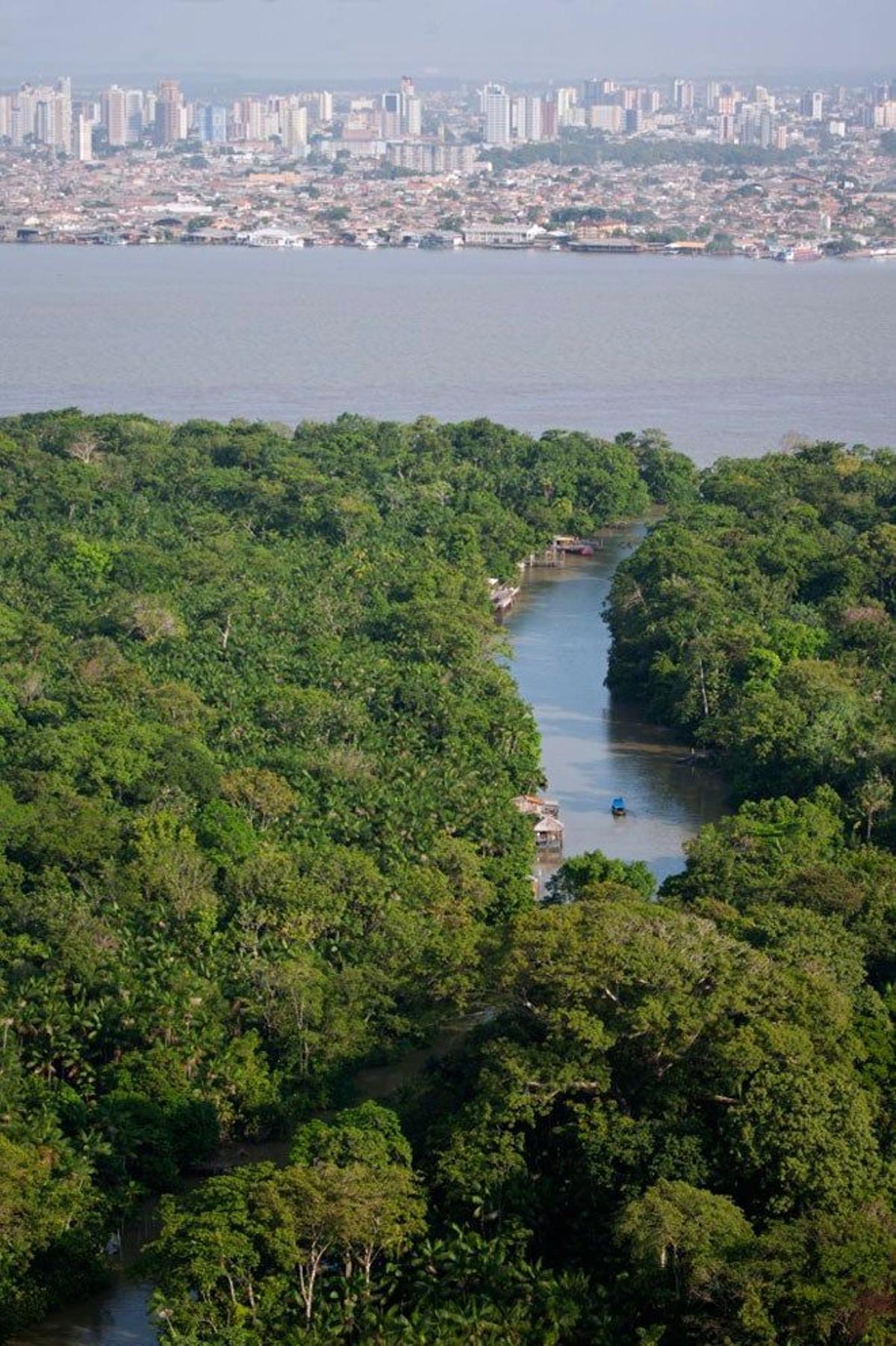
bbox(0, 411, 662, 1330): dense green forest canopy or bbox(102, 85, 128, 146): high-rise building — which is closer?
bbox(0, 411, 662, 1330): dense green forest canopy

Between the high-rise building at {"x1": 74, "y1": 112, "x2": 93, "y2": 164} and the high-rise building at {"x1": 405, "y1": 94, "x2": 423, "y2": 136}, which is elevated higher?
the high-rise building at {"x1": 405, "y1": 94, "x2": 423, "y2": 136}

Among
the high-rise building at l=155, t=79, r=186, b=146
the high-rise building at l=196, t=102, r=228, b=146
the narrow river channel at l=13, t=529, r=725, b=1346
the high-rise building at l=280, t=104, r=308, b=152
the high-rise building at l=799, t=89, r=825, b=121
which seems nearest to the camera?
the narrow river channel at l=13, t=529, r=725, b=1346

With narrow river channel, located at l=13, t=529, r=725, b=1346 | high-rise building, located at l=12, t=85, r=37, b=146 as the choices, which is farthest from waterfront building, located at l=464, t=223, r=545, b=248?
narrow river channel, located at l=13, t=529, r=725, b=1346

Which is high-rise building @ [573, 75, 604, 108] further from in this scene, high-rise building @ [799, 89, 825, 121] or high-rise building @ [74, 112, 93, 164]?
high-rise building @ [74, 112, 93, 164]

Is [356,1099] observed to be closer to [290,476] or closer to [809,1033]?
[809,1033]

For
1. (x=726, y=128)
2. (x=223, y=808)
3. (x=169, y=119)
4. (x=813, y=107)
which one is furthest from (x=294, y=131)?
(x=223, y=808)

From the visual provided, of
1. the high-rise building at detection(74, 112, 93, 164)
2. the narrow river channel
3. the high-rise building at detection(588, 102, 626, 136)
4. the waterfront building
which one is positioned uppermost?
the high-rise building at detection(588, 102, 626, 136)
